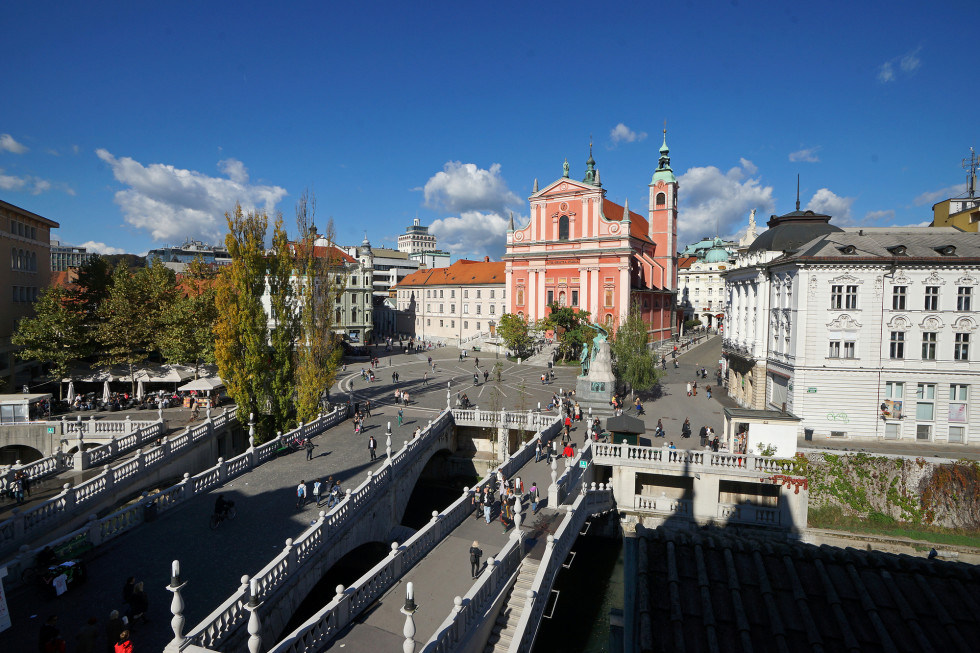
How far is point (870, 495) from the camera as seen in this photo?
24328mm

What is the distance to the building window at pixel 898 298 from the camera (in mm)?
27922

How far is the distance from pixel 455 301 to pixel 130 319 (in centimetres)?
5041

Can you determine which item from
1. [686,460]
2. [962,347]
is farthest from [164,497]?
[962,347]

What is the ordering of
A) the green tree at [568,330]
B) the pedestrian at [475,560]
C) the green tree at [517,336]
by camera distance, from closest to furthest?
the pedestrian at [475,560] → the green tree at [568,330] → the green tree at [517,336]

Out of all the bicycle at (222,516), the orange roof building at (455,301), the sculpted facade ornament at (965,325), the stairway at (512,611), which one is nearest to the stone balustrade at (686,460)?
the stairway at (512,611)

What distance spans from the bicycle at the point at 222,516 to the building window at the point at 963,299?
35303mm

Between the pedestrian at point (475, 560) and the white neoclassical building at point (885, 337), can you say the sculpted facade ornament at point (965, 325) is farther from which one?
the pedestrian at point (475, 560)

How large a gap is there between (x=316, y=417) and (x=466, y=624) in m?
17.6

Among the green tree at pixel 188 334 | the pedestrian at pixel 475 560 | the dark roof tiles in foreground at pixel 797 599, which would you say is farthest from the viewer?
the green tree at pixel 188 334

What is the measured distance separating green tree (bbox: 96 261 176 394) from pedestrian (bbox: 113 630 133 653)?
28.9 metres

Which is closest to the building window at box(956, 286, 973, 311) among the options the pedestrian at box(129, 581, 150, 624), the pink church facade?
the pink church facade

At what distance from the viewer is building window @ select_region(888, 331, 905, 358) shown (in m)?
28.0

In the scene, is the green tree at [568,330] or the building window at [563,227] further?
the building window at [563,227]

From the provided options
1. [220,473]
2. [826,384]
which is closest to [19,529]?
[220,473]
